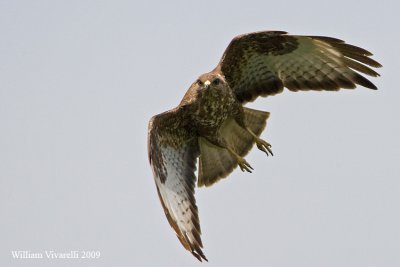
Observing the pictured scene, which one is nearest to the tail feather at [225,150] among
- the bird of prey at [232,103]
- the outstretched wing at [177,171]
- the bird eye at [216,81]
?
the bird of prey at [232,103]

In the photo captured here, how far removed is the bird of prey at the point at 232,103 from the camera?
13227mm

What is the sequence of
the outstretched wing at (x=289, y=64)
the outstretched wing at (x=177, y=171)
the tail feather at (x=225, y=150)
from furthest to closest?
the tail feather at (x=225, y=150) < the outstretched wing at (x=289, y=64) < the outstretched wing at (x=177, y=171)

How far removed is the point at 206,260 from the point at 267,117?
3.39 m

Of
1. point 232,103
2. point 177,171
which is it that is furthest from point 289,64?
point 177,171

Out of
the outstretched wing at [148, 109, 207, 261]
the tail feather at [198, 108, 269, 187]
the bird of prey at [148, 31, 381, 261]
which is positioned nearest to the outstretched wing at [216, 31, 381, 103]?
the bird of prey at [148, 31, 381, 261]

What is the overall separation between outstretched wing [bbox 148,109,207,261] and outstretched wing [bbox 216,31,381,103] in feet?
3.48

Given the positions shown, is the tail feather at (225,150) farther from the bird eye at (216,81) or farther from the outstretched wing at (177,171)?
the bird eye at (216,81)

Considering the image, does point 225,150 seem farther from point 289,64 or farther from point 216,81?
point 289,64

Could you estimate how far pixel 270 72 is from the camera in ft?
46.8

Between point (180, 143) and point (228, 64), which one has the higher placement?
point (228, 64)

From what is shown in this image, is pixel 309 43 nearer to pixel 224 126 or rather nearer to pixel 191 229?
pixel 224 126

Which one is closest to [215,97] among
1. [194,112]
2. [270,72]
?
[194,112]

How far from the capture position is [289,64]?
46.5 feet

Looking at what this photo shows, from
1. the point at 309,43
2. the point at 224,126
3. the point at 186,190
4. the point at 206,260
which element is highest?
the point at 309,43
